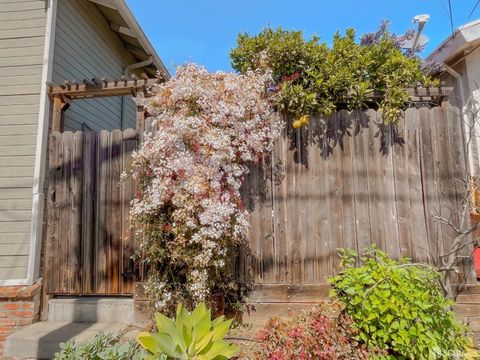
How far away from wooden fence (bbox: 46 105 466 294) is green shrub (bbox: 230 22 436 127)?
8.6 inches

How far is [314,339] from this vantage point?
7.83 ft

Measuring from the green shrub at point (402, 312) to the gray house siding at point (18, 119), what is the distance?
146 inches

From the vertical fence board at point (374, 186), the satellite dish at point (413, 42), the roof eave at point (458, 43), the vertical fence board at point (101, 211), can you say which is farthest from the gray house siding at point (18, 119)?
the roof eave at point (458, 43)

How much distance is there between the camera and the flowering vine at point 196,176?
289 cm

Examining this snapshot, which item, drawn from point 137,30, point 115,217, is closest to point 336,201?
point 115,217

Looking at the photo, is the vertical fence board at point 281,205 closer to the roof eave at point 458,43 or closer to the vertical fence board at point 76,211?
the vertical fence board at point 76,211

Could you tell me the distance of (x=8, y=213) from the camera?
3939 millimetres

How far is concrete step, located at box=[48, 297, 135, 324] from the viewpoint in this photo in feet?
11.5

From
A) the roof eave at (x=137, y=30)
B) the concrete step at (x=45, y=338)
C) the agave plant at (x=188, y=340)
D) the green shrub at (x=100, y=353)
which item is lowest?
the concrete step at (x=45, y=338)

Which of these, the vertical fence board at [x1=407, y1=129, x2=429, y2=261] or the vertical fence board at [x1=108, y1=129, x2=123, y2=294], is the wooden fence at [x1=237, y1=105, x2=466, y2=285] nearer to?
the vertical fence board at [x1=407, y1=129, x2=429, y2=261]

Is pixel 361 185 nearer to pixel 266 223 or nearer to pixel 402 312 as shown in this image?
pixel 266 223

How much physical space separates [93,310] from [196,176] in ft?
6.63

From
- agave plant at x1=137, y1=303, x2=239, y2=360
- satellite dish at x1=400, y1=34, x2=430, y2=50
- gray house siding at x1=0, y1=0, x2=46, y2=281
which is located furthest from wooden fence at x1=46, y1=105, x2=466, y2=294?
satellite dish at x1=400, y1=34, x2=430, y2=50

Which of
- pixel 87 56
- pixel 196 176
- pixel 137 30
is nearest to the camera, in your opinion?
Result: pixel 196 176
